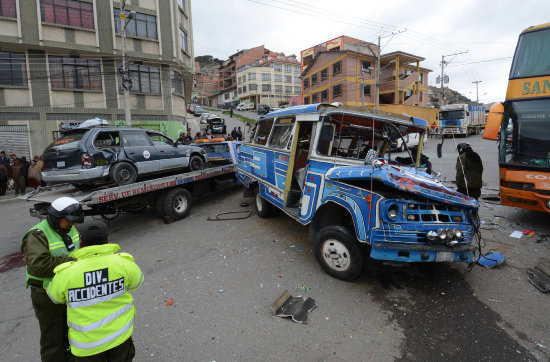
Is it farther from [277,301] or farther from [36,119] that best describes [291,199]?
[36,119]

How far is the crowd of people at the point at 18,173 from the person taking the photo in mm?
10938

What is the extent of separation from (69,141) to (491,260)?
7941mm

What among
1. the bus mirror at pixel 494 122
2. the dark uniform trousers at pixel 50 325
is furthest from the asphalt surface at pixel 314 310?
the bus mirror at pixel 494 122

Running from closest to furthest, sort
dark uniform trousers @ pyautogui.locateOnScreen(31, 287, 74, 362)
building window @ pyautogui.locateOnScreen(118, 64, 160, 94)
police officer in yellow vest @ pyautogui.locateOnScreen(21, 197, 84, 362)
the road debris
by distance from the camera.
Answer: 1. police officer in yellow vest @ pyautogui.locateOnScreen(21, 197, 84, 362)
2. dark uniform trousers @ pyautogui.locateOnScreen(31, 287, 74, 362)
3. the road debris
4. building window @ pyautogui.locateOnScreen(118, 64, 160, 94)

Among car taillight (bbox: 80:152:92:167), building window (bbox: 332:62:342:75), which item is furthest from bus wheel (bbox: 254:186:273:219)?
building window (bbox: 332:62:342:75)

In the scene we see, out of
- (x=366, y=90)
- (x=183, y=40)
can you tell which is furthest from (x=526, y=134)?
(x=366, y=90)

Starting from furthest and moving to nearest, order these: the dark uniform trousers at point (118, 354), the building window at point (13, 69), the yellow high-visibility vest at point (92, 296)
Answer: the building window at point (13, 69) → the dark uniform trousers at point (118, 354) → the yellow high-visibility vest at point (92, 296)

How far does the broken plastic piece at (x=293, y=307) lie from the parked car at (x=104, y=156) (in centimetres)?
453

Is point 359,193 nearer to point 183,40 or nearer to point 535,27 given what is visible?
point 535,27

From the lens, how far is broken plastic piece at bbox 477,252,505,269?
4.18m

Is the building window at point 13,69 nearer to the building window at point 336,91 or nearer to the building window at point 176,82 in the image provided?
the building window at point 176,82

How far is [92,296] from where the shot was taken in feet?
6.27

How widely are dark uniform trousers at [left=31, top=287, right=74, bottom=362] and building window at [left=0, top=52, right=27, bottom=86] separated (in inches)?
764

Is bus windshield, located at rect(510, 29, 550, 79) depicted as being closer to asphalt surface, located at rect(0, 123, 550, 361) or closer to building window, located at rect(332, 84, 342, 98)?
asphalt surface, located at rect(0, 123, 550, 361)
